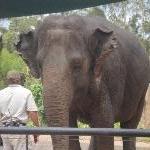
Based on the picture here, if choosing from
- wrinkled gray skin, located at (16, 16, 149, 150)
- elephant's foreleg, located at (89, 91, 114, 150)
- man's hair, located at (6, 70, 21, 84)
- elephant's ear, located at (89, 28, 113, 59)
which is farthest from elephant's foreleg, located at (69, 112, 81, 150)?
elephant's ear, located at (89, 28, 113, 59)

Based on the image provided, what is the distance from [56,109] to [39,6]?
5.00 ft

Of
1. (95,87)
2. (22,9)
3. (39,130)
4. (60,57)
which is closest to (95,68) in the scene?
(95,87)

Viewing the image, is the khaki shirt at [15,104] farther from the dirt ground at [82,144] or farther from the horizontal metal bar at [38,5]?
the horizontal metal bar at [38,5]

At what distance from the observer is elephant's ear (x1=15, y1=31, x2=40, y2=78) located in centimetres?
628

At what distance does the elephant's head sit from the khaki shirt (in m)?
0.51

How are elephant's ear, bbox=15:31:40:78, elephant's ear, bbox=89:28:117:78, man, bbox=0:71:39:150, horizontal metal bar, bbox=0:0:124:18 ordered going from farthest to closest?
man, bbox=0:71:39:150 < elephant's ear, bbox=15:31:40:78 < elephant's ear, bbox=89:28:117:78 < horizontal metal bar, bbox=0:0:124:18

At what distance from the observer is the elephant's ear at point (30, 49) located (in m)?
6.28

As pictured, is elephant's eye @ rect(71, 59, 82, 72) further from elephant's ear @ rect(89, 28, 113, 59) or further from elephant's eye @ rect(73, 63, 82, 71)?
elephant's ear @ rect(89, 28, 113, 59)

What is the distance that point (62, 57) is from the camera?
5566mm

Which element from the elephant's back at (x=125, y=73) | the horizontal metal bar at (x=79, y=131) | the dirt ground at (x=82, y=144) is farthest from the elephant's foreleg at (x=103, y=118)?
the horizontal metal bar at (x=79, y=131)

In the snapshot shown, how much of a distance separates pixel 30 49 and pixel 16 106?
77 centimetres

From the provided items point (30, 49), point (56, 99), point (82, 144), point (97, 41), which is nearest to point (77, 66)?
point (97, 41)

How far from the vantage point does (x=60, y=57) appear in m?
5.57

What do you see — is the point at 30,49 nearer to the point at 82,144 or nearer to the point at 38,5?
the point at 38,5
